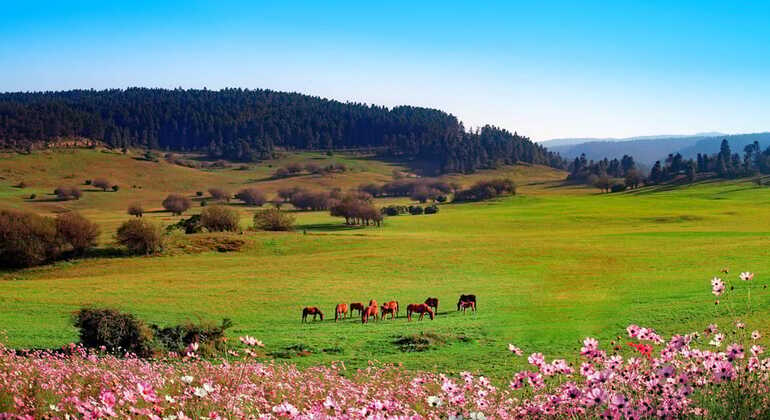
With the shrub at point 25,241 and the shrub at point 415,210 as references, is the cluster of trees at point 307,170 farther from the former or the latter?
the shrub at point 25,241

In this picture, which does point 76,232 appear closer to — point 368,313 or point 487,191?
point 368,313

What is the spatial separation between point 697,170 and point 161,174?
448 ft

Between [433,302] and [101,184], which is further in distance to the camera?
[101,184]

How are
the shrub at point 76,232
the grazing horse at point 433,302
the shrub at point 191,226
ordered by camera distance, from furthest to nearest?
the shrub at point 191,226 → the shrub at point 76,232 → the grazing horse at point 433,302

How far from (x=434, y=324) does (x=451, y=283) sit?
508 inches

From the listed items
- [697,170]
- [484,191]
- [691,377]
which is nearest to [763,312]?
[691,377]

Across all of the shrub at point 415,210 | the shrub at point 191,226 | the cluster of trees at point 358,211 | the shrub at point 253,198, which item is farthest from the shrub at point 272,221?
the shrub at point 253,198

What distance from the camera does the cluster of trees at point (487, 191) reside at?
12781cm

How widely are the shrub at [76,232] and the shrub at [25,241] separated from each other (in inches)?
25.4

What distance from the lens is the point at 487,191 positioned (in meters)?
128

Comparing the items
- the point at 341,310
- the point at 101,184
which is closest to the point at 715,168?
the point at 101,184

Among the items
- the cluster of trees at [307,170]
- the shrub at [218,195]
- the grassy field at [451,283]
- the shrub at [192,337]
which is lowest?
the grassy field at [451,283]

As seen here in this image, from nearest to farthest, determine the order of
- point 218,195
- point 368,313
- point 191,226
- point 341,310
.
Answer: point 368,313
point 341,310
point 191,226
point 218,195

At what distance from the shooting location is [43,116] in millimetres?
191125
